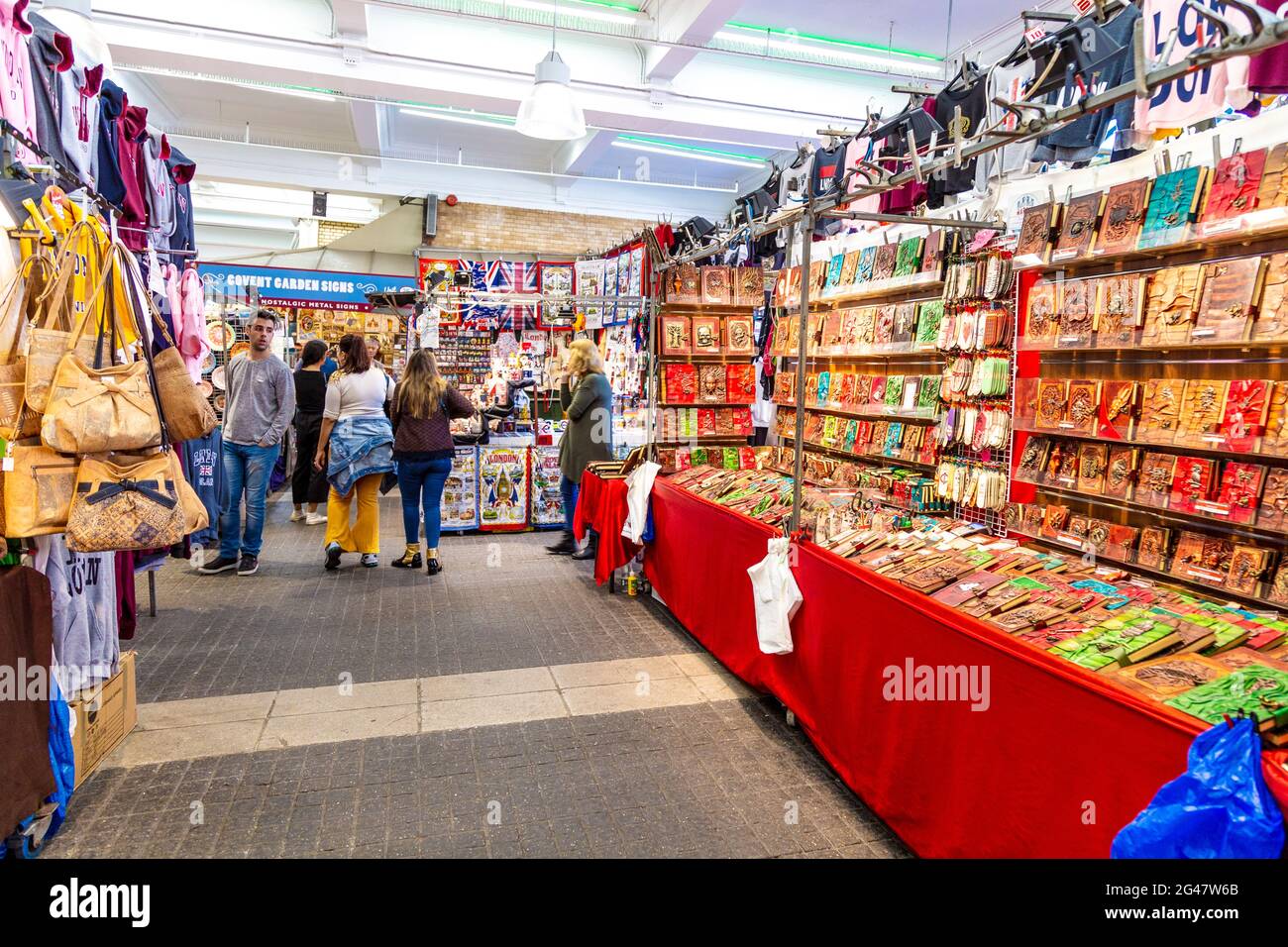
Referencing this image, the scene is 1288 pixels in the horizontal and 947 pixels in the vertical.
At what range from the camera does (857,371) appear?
5.84m

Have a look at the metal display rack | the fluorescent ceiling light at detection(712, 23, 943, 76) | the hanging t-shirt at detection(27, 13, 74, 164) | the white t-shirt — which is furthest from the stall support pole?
the fluorescent ceiling light at detection(712, 23, 943, 76)

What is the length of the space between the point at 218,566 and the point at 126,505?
404 centimetres

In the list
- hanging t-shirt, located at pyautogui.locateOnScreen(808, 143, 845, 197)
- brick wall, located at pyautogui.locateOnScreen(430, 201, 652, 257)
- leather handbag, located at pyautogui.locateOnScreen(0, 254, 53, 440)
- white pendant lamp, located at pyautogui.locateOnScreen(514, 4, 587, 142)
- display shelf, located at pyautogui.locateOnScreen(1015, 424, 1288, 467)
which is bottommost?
display shelf, located at pyautogui.locateOnScreen(1015, 424, 1288, 467)

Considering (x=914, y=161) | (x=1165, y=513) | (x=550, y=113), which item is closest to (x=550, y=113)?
(x=550, y=113)

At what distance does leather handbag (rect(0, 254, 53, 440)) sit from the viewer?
2277 millimetres

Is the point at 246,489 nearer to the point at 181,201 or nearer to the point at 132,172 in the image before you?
the point at 181,201

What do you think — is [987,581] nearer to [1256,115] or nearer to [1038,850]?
[1038,850]

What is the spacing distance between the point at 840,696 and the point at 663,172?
1259cm

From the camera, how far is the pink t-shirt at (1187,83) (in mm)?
2668

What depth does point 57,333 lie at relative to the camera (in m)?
2.37

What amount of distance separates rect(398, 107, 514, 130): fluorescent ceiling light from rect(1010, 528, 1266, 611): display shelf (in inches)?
375

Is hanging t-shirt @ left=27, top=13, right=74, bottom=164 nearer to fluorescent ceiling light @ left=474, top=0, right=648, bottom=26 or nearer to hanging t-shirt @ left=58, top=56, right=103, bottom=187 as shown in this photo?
hanging t-shirt @ left=58, top=56, right=103, bottom=187

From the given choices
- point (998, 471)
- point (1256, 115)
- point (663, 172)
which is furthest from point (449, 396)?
point (663, 172)

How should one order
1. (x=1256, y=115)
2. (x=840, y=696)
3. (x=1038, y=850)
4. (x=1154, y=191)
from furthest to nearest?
(x=1256, y=115)
(x=1154, y=191)
(x=840, y=696)
(x=1038, y=850)
